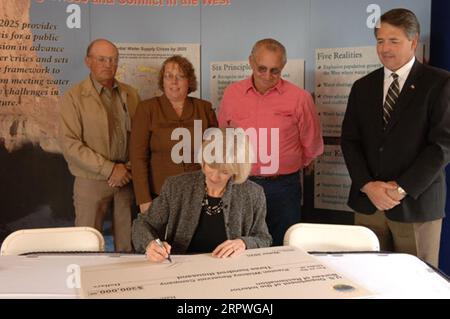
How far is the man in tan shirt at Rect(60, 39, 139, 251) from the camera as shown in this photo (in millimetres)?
3402

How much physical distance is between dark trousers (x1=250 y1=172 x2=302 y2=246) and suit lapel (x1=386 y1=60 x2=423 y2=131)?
0.84m

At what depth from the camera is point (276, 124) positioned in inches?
126

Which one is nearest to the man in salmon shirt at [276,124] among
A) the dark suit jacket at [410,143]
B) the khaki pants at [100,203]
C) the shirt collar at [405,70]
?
the dark suit jacket at [410,143]

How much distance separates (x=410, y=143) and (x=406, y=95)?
26 centimetres

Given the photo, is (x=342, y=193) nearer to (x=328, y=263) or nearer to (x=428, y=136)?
(x=428, y=136)

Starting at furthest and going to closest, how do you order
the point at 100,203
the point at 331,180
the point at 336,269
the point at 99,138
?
the point at 331,180
the point at 100,203
the point at 99,138
the point at 336,269

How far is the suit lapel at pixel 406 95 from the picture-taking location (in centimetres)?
264

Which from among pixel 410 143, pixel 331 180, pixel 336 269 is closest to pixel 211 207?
pixel 336 269

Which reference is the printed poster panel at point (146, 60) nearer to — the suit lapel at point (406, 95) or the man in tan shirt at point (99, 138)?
the man in tan shirt at point (99, 138)

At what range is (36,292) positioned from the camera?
5.31 ft

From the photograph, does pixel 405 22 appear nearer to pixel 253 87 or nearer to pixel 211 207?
pixel 253 87

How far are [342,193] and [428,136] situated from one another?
3.59 feet

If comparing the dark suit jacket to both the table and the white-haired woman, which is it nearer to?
the table

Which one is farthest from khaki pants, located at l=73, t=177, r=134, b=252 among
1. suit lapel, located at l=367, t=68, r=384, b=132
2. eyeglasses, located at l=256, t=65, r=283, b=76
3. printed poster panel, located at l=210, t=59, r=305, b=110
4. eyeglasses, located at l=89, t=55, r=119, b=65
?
suit lapel, located at l=367, t=68, r=384, b=132
